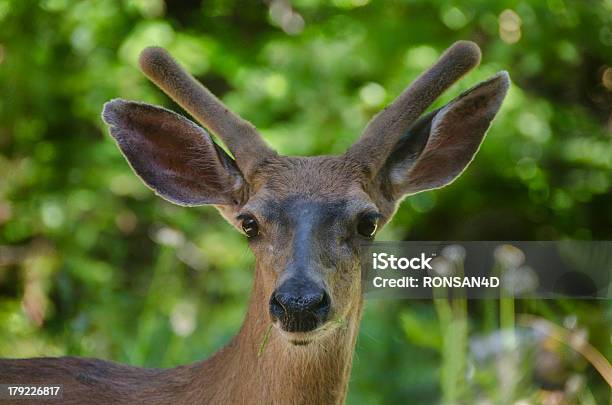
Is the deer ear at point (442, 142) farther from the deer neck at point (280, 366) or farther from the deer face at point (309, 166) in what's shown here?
the deer neck at point (280, 366)

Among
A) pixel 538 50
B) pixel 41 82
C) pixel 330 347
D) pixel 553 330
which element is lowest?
pixel 330 347

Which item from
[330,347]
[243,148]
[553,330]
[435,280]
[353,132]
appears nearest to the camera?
[330,347]

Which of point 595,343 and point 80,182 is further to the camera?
point 80,182

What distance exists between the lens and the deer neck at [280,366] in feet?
6.30

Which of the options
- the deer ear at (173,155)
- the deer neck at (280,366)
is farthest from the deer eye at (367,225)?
the deer ear at (173,155)

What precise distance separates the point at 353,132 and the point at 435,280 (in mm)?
1666

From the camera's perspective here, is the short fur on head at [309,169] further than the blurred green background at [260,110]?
No

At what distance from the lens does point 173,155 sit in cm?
218

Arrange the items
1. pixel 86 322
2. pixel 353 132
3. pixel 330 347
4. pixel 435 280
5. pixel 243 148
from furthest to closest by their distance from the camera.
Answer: pixel 353 132, pixel 86 322, pixel 435 280, pixel 243 148, pixel 330 347

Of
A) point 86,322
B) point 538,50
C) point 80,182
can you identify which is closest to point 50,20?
point 80,182

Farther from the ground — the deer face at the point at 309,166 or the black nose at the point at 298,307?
the deer face at the point at 309,166

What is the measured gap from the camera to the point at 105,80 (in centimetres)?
429

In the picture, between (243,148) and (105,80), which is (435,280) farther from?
(105,80)

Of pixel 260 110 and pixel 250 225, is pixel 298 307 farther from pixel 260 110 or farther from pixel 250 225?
pixel 260 110
